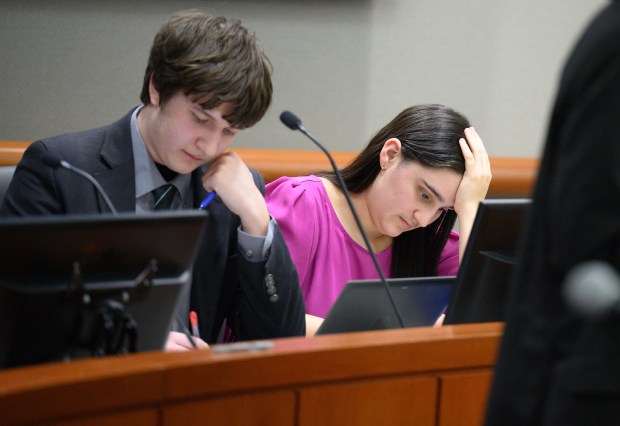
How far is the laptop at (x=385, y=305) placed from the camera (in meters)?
1.56

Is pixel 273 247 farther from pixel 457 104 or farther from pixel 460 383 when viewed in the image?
pixel 457 104

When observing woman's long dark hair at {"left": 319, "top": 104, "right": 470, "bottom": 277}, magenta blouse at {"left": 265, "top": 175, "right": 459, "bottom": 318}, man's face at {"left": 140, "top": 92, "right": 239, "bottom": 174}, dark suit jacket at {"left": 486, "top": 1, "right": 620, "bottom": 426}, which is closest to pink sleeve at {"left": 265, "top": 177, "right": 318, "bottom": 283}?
magenta blouse at {"left": 265, "top": 175, "right": 459, "bottom": 318}

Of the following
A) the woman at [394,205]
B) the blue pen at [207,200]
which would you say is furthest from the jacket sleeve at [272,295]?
the woman at [394,205]

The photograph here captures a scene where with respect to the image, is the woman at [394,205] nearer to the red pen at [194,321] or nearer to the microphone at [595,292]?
the red pen at [194,321]

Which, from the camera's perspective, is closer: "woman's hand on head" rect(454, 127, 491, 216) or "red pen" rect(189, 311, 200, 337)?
"red pen" rect(189, 311, 200, 337)

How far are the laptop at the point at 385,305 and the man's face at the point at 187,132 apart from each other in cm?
43

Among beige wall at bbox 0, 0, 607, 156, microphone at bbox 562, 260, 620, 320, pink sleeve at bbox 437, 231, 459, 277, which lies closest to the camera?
microphone at bbox 562, 260, 620, 320

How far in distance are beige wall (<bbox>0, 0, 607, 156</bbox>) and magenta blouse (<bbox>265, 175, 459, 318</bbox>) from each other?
2.71 ft

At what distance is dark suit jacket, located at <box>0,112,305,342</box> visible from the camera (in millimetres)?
1757

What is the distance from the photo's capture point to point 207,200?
72.1 inches

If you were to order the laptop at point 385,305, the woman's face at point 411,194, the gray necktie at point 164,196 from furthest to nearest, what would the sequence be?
the woman's face at point 411,194 < the gray necktie at point 164,196 < the laptop at point 385,305

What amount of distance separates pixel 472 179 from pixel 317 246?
398mm

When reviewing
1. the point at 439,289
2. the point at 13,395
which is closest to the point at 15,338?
the point at 13,395

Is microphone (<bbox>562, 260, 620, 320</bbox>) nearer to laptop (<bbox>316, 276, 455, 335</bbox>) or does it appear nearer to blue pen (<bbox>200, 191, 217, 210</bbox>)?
laptop (<bbox>316, 276, 455, 335</bbox>)
